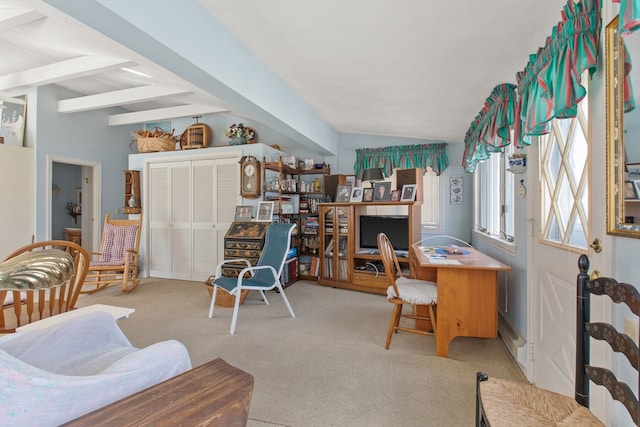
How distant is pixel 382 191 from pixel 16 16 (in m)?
4.09

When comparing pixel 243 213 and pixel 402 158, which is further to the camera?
pixel 402 158

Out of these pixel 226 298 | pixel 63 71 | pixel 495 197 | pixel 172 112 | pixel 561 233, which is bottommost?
pixel 226 298

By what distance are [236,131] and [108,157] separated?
110 inches

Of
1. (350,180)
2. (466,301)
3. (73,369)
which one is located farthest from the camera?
(350,180)

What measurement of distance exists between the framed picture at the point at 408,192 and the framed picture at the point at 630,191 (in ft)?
9.29

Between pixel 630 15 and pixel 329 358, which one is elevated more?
pixel 630 15

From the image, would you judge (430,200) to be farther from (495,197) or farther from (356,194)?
(495,197)

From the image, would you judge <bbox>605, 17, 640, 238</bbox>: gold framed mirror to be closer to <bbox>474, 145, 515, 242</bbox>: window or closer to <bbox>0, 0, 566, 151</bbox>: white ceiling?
<bbox>0, 0, 566, 151</bbox>: white ceiling

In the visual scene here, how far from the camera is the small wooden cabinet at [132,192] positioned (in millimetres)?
4746

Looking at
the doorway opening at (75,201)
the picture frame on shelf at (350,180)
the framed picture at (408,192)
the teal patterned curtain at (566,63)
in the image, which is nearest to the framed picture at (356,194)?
the picture frame on shelf at (350,180)

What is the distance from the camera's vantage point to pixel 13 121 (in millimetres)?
4262

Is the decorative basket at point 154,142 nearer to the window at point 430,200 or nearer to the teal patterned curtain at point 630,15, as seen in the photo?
the window at point 430,200

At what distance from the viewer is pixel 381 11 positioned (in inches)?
58.5

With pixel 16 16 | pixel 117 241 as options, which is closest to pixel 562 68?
pixel 16 16
